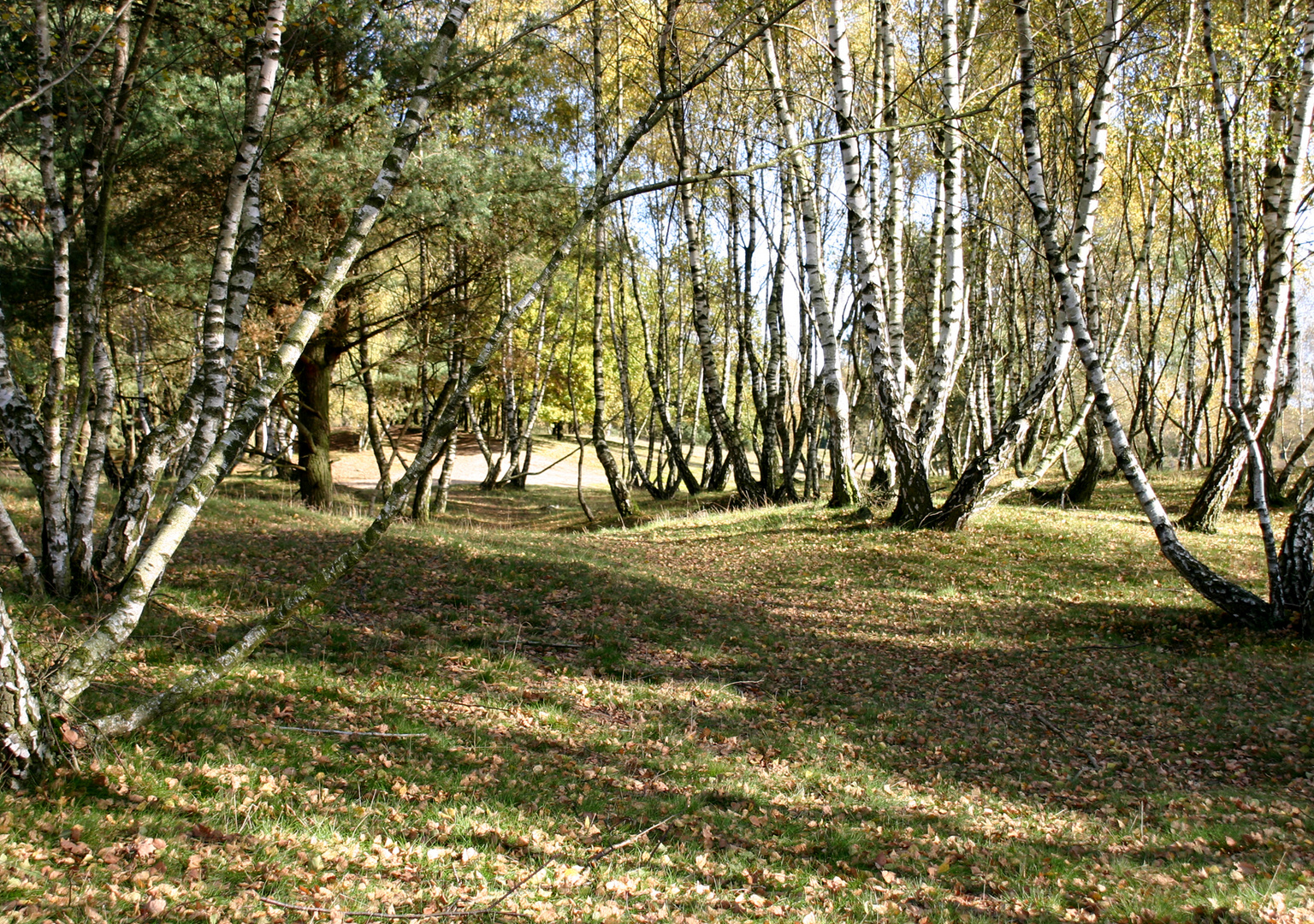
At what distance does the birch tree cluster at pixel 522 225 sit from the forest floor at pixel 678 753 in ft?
2.56

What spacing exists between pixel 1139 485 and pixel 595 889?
7.77 metres

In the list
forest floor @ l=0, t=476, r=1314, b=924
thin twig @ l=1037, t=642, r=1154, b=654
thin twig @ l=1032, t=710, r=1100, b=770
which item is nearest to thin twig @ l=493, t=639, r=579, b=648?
forest floor @ l=0, t=476, r=1314, b=924

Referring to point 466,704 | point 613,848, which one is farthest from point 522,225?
point 613,848

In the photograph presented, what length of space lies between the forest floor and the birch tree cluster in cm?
78

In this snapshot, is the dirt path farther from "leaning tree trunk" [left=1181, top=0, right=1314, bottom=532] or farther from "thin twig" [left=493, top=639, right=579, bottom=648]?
"thin twig" [left=493, top=639, right=579, bottom=648]

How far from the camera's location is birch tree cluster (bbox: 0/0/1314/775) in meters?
5.37

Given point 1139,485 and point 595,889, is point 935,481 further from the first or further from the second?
point 595,889

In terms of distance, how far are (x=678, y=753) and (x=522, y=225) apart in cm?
1093

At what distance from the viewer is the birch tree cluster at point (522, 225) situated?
5371 millimetres

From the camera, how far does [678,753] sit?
19.8 feet

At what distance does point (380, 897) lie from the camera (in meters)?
3.62

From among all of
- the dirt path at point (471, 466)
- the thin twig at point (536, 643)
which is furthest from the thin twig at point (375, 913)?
the dirt path at point (471, 466)

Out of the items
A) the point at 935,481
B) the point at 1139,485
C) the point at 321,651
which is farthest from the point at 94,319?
the point at 935,481

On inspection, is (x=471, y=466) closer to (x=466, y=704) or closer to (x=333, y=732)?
(x=466, y=704)
